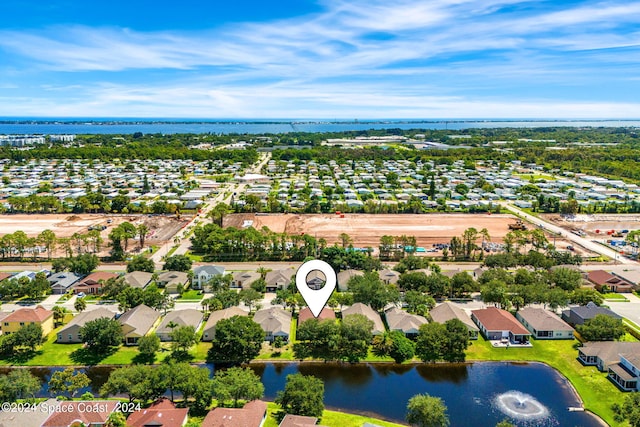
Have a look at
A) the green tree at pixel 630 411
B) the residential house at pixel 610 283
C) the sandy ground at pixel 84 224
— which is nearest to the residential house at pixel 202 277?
the sandy ground at pixel 84 224

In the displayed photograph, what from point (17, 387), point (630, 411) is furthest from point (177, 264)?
point (630, 411)

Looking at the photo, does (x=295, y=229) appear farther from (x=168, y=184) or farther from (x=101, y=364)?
(x=168, y=184)

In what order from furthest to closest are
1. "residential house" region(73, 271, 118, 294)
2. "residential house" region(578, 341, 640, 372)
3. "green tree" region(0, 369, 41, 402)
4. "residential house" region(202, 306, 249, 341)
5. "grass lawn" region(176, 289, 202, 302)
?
1. "residential house" region(73, 271, 118, 294)
2. "grass lawn" region(176, 289, 202, 302)
3. "residential house" region(202, 306, 249, 341)
4. "residential house" region(578, 341, 640, 372)
5. "green tree" region(0, 369, 41, 402)

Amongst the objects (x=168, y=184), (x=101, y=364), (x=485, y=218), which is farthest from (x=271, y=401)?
(x=168, y=184)

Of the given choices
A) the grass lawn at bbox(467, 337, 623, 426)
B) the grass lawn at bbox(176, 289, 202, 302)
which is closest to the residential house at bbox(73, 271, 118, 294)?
the grass lawn at bbox(176, 289, 202, 302)

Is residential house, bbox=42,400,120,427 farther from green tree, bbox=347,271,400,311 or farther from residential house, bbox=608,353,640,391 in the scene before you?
residential house, bbox=608,353,640,391
